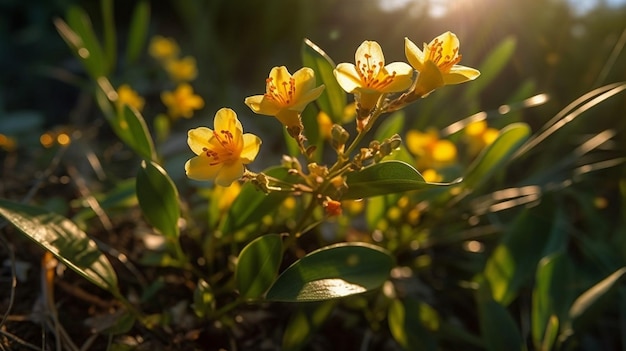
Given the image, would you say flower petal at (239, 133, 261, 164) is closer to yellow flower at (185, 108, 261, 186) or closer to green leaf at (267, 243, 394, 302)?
yellow flower at (185, 108, 261, 186)

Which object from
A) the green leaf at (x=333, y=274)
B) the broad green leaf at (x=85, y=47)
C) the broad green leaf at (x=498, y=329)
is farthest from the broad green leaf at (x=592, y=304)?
the broad green leaf at (x=85, y=47)

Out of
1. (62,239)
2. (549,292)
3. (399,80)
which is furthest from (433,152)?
(62,239)

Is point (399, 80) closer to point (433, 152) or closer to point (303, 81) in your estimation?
point (303, 81)

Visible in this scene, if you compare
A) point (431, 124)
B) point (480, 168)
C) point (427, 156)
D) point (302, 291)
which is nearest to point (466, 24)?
point (431, 124)

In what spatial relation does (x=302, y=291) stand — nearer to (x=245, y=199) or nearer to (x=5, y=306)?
(x=245, y=199)

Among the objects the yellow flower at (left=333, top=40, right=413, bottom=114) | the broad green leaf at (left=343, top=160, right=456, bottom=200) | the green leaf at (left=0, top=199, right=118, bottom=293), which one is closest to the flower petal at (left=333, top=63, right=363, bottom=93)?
the yellow flower at (left=333, top=40, right=413, bottom=114)
